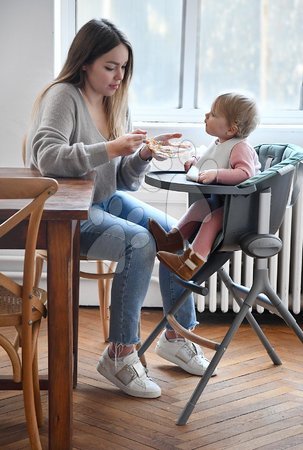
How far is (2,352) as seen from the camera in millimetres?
3076

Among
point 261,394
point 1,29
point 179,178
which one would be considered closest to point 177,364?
point 261,394

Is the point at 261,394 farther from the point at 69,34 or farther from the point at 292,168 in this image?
the point at 69,34

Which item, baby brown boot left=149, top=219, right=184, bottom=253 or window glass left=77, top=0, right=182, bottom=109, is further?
window glass left=77, top=0, right=182, bottom=109

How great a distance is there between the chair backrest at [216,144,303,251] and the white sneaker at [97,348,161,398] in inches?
20.4

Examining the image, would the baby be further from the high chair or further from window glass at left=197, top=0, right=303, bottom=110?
window glass at left=197, top=0, right=303, bottom=110

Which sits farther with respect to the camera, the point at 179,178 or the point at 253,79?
the point at 253,79

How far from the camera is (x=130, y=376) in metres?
2.71

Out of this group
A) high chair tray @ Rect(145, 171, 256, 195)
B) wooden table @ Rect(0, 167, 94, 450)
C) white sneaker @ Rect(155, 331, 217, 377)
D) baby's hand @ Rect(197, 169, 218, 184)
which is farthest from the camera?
white sneaker @ Rect(155, 331, 217, 377)

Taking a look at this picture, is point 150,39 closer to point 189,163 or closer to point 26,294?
point 189,163

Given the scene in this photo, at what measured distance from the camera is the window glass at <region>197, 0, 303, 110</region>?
3.62 metres

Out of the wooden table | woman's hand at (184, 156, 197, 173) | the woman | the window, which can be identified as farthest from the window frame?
the wooden table

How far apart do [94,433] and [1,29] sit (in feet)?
5.69

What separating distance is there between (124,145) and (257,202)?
0.45 meters

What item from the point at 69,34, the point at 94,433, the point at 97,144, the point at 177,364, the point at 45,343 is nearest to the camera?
the point at 94,433
